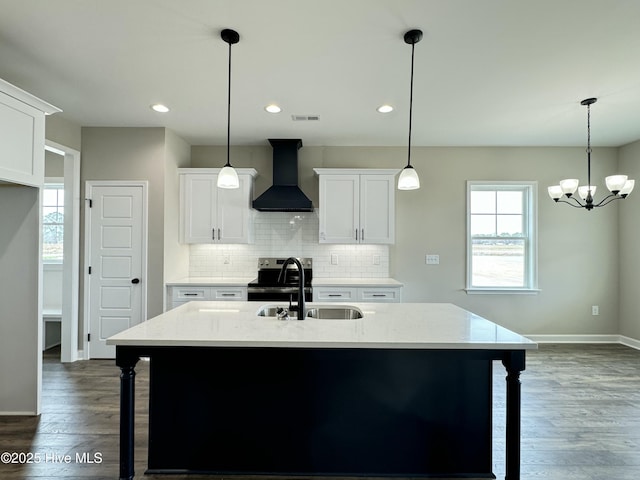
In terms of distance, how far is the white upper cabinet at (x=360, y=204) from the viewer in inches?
167

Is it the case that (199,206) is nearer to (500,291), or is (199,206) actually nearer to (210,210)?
(210,210)

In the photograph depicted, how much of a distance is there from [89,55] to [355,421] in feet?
10.1

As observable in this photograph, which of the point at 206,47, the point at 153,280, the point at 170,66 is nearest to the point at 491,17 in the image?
the point at 206,47

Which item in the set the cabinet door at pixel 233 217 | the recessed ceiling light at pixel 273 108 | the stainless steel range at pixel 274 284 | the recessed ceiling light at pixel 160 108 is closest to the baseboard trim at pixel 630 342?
the stainless steel range at pixel 274 284

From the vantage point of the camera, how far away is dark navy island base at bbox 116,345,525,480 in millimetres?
1871

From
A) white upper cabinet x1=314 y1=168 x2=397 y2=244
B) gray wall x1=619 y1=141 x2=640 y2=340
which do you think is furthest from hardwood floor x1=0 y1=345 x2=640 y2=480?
white upper cabinet x1=314 y1=168 x2=397 y2=244

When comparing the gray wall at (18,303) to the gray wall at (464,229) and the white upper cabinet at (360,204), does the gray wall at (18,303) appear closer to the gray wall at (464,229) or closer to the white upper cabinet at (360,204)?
the gray wall at (464,229)

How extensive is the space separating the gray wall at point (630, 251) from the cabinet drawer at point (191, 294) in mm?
5463

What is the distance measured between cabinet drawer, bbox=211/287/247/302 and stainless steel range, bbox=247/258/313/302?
75 millimetres

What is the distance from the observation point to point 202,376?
74.0 inches

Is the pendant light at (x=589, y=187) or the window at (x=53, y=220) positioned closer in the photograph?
the pendant light at (x=589, y=187)

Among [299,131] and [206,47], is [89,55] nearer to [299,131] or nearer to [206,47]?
[206,47]

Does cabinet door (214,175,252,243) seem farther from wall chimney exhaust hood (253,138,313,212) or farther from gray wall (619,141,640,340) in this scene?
gray wall (619,141,640,340)

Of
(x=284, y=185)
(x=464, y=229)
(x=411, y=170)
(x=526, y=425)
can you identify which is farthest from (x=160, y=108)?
(x=526, y=425)
